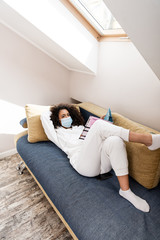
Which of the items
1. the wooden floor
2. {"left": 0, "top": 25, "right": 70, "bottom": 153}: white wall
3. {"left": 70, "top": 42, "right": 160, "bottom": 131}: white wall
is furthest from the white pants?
{"left": 0, "top": 25, "right": 70, "bottom": 153}: white wall

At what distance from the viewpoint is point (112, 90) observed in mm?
2053

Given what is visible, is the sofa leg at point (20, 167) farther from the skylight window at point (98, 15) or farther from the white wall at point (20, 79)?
the skylight window at point (98, 15)

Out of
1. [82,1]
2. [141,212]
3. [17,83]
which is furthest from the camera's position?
[17,83]

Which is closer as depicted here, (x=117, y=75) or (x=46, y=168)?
(x=46, y=168)

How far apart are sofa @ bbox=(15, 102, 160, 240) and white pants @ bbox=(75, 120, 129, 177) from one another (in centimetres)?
11

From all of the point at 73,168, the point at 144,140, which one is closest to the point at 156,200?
the point at 144,140

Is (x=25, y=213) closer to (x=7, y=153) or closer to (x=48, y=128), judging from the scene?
(x=48, y=128)

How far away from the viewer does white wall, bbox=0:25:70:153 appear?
203cm

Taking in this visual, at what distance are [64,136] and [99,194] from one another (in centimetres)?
72

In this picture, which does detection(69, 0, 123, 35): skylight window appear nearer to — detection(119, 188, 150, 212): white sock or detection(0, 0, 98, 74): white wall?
detection(0, 0, 98, 74): white wall

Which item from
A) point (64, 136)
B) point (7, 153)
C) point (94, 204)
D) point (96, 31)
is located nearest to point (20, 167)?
point (7, 153)

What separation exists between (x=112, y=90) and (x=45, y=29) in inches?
40.1

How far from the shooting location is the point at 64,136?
175 centimetres

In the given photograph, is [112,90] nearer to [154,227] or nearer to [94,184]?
[94,184]
